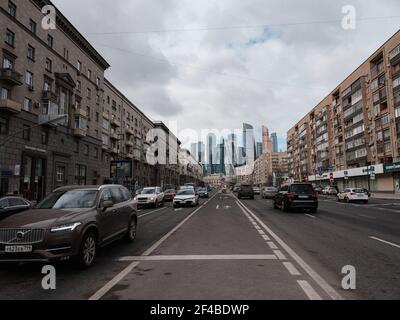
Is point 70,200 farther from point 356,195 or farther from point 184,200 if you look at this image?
point 356,195

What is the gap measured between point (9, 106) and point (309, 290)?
28.8m

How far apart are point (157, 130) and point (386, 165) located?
196 ft

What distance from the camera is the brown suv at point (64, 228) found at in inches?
221

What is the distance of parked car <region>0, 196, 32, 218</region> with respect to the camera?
11.1 meters

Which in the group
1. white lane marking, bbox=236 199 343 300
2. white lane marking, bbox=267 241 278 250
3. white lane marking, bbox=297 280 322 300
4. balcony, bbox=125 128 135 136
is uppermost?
balcony, bbox=125 128 135 136

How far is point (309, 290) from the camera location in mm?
4789

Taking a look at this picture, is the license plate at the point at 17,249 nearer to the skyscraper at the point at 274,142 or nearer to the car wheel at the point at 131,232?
the car wheel at the point at 131,232

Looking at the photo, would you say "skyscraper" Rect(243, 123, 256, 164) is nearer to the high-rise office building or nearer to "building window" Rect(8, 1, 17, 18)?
the high-rise office building

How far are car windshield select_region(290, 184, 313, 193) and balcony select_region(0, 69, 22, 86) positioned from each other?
24625mm

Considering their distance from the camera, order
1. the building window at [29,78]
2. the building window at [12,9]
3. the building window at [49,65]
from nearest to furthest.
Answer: the building window at [12,9], the building window at [29,78], the building window at [49,65]

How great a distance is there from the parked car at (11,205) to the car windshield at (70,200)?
426 cm

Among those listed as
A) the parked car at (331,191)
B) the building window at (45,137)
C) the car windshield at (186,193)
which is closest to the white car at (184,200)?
the car windshield at (186,193)

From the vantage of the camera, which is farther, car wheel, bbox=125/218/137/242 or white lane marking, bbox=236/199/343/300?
car wheel, bbox=125/218/137/242

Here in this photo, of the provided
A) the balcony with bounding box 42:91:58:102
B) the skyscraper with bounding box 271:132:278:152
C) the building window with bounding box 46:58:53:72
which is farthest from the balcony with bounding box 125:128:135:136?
the skyscraper with bounding box 271:132:278:152
